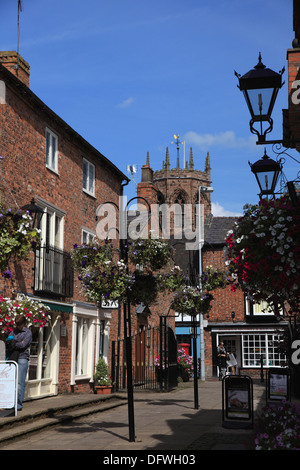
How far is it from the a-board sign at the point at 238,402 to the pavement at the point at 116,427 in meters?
0.23

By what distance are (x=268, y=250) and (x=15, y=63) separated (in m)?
14.1

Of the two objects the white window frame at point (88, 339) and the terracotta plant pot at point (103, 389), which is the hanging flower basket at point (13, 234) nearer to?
the white window frame at point (88, 339)

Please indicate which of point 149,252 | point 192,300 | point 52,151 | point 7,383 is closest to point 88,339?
point 192,300

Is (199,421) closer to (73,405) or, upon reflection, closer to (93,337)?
(73,405)

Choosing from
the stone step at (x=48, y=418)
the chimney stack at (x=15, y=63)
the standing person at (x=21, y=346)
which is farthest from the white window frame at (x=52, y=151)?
the stone step at (x=48, y=418)

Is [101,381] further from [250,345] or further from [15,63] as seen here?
[250,345]

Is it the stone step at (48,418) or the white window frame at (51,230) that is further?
the white window frame at (51,230)

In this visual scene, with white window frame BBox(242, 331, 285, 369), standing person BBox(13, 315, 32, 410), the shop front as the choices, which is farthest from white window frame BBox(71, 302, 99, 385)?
white window frame BBox(242, 331, 285, 369)

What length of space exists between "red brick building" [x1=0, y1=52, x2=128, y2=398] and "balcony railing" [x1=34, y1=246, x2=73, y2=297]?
1.1 inches

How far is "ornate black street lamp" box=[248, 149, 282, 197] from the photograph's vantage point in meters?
9.46

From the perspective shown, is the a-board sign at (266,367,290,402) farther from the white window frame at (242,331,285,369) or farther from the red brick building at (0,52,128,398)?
the white window frame at (242,331,285,369)

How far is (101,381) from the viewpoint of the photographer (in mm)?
20359

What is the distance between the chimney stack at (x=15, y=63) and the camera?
60.2ft
